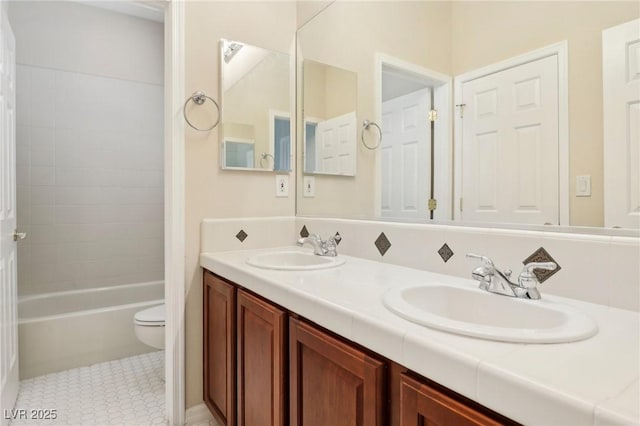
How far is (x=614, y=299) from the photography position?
2.79ft

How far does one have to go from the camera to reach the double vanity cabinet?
641 millimetres

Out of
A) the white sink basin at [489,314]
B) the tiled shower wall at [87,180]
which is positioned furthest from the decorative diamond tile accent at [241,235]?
the tiled shower wall at [87,180]

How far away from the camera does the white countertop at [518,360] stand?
45 centimetres

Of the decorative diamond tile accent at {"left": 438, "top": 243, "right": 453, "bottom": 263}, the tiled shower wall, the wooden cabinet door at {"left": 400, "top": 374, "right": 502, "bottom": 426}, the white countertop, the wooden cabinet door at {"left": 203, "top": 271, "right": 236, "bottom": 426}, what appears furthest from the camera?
the tiled shower wall

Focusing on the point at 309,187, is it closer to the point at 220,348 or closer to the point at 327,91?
the point at 327,91

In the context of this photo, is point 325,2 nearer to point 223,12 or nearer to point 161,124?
point 223,12

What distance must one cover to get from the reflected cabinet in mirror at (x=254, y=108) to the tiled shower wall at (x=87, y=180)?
1571 mm

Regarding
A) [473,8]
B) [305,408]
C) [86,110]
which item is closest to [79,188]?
[86,110]

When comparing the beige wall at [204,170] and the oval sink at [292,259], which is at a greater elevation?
the beige wall at [204,170]

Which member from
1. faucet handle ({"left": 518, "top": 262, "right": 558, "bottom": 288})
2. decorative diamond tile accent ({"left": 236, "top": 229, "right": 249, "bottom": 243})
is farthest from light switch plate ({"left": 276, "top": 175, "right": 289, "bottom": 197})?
faucet handle ({"left": 518, "top": 262, "right": 558, "bottom": 288})

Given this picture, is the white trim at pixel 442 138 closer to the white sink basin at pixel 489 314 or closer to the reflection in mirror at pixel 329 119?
the white sink basin at pixel 489 314

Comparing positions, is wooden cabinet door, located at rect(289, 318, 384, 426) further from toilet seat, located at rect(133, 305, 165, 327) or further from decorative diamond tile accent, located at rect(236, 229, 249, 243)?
toilet seat, located at rect(133, 305, 165, 327)

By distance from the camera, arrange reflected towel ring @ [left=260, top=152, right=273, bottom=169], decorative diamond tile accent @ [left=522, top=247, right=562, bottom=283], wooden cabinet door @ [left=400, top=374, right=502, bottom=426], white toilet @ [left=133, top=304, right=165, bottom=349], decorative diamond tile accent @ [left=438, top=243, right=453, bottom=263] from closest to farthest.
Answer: wooden cabinet door @ [left=400, top=374, right=502, bottom=426]
decorative diamond tile accent @ [left=522, top=247, right=562, bottom=283]
decorative diamond tile accent @ [left=438, top=243, right=453, bottom=263]
reflected towel ring @ [left=260, top=152, right=273, bottom=169]
white toilet @ [left=133, top=304, right=165, bottom=349]

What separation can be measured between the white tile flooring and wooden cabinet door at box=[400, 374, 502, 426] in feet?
4.96
